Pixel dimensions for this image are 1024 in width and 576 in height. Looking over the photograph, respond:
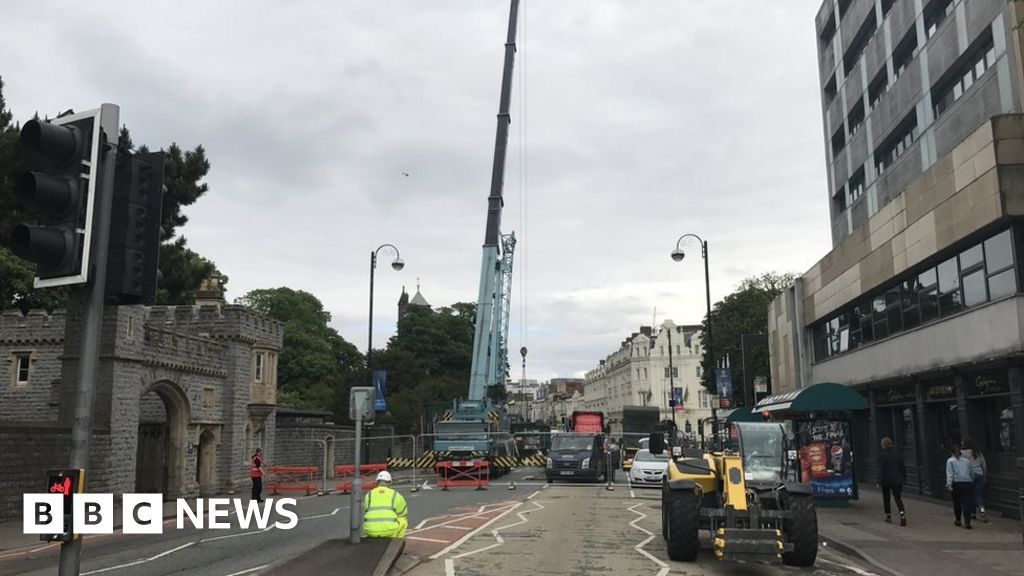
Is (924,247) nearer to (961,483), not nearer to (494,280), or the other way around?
(961,483)

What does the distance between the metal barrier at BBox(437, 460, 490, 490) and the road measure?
9.09 m

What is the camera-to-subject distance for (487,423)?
33.6 meters

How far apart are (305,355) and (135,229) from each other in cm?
6465

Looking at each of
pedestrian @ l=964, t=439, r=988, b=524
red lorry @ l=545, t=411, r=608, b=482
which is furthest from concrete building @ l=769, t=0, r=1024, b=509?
red lorry @ l=545, t=411, r=608, b=482

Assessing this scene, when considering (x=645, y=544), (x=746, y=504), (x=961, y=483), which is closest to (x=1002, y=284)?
(x=961, y=483)

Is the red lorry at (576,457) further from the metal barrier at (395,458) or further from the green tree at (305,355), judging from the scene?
the green tree at (305,355)

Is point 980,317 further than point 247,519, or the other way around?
point 247,519

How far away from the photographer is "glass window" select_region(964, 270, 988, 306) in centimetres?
1835

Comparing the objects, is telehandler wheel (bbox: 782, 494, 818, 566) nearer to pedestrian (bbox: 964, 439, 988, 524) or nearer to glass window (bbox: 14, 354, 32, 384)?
pedestrian (bbox: 964, 439, 988, 524)

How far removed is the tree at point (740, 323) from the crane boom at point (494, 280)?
23955 mm

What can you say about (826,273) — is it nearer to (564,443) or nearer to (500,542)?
(564,443)

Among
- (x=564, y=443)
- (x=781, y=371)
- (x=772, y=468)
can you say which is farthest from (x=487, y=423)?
(x=772, y=468)

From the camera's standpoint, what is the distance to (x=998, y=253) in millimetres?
17672

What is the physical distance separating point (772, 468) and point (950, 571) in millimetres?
2802
